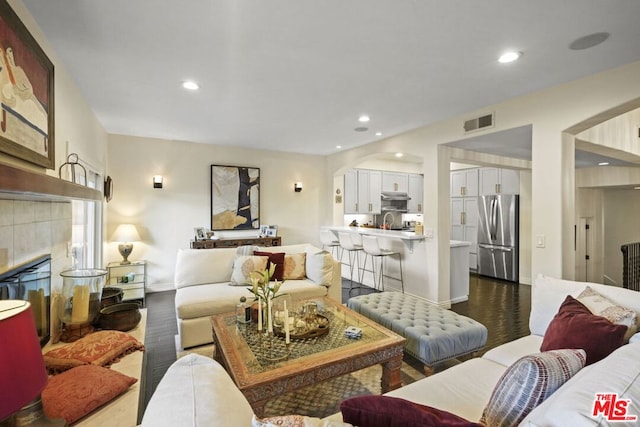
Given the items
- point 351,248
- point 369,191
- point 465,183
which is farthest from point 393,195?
point 351,248

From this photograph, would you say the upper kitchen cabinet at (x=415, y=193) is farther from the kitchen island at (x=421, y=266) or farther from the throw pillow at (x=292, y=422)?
the throw pillow at (x=292, y=422)

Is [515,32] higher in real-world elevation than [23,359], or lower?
higher

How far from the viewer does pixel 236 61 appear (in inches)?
93.7

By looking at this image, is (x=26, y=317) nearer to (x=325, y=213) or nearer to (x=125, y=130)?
(x=125, y=130)

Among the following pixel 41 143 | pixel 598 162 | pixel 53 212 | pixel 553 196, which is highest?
pixel 598 162

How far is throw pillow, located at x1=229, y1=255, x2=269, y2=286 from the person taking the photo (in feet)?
11.4

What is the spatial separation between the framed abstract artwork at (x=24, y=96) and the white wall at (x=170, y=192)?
3130mm

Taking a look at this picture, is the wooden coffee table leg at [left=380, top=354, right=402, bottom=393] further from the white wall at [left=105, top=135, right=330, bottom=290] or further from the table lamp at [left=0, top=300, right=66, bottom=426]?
the white wall at [left=105, top=135, right=330, bottom=290]

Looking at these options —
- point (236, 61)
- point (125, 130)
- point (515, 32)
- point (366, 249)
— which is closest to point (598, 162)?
point (366, 249)

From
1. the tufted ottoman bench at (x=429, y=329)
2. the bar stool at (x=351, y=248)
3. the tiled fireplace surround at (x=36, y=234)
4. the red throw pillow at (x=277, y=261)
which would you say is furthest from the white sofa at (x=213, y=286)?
the bar stool at (x=351, y=248)

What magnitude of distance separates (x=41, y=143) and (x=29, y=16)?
79cm

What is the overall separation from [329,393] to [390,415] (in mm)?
1500

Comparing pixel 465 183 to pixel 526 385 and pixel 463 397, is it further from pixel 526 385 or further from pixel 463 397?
pixel 526 385

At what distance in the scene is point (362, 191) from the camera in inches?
279
